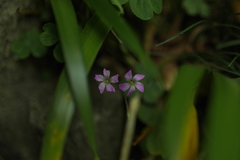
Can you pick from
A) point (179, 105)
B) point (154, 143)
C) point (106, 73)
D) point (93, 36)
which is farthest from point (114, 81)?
point (154, 143)

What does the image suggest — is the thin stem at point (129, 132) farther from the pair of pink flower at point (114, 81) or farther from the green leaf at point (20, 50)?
the green leaf at point (20, 50)

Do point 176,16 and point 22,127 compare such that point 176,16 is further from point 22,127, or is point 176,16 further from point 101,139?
point 22,127

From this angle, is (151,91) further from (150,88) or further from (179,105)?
(179,105)

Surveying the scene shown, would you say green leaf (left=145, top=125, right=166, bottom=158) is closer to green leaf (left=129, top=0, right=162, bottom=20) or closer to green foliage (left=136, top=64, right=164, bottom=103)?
green foliage (left=136, top=64, right=164, bottom=103)

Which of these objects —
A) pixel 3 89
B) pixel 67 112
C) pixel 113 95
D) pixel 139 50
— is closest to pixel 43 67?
pixel 3 89

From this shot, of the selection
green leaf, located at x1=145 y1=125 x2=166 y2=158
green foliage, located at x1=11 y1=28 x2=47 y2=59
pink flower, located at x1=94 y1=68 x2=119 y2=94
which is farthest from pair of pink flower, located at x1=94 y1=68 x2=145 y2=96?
→ green foliage, located at x1=11 y1=28 x2=47 y2=59
